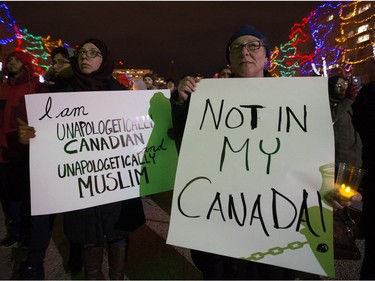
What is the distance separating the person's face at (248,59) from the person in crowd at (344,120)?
2.32m

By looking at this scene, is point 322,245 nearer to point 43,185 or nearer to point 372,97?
point 372,97

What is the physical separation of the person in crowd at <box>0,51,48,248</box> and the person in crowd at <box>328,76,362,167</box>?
3336mm

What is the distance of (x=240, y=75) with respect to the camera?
1.68m

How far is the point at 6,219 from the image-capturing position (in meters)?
4.34

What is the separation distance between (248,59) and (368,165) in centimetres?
97

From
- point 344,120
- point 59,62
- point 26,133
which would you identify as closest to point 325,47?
point 344,120

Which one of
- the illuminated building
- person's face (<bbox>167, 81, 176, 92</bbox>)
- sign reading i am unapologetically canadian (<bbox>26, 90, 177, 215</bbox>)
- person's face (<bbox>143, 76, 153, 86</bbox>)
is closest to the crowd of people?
sign reading i am unapologetically canadian (<bbox>26, 90, 177, 215</bbox>)

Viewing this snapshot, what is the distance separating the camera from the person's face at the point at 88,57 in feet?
7.00

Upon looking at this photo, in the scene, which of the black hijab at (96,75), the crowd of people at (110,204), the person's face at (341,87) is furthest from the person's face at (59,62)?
the person's face at (341,87)

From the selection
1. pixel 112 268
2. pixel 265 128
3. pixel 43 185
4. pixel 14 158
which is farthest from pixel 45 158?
pixel 14 158

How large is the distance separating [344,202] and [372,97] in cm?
86

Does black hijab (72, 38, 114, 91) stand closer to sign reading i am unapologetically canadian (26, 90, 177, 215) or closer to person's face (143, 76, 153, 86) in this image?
sign reading i am unapologetically canadian (26, 90, 177, 215)

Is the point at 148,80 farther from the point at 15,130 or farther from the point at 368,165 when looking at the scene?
the point at 368,165

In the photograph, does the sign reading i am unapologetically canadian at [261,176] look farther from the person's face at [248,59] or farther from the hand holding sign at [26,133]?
the hand holding sign at [26,133]
